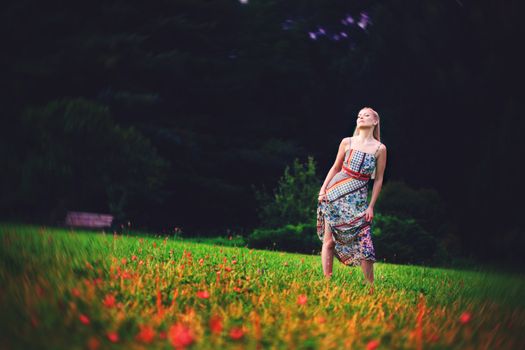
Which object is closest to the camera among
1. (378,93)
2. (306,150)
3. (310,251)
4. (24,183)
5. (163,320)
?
(163,320)

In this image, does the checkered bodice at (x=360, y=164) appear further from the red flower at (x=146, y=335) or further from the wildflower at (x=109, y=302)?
the red flower at (x=146, y=335)

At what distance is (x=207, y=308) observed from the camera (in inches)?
141

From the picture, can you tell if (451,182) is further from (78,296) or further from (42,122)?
(78,296)

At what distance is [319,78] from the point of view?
1941cm

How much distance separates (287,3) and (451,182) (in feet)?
32.1

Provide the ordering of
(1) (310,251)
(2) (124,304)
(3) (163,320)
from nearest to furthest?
1. (3) (163,320)
2. (2) (124,304)
3. (1) (310,251)

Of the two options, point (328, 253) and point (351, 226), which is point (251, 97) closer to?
point (328, 253)

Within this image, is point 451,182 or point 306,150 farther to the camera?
point 306,150

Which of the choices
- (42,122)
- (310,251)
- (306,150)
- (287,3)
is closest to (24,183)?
(42,122)

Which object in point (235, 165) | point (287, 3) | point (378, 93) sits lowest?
point (235, 165)

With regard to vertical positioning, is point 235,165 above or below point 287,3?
below

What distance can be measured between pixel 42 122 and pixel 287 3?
11.1 m

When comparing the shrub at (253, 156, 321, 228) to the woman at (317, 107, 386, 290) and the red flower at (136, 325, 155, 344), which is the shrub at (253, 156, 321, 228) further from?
the red flower at (136, 325, 155, 344)

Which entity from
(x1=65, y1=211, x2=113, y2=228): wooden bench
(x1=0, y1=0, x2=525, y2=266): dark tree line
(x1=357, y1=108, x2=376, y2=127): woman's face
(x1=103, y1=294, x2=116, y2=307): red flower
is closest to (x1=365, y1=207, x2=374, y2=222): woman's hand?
(x1=357, y1=108, x2=376, y2=127): woman's face
